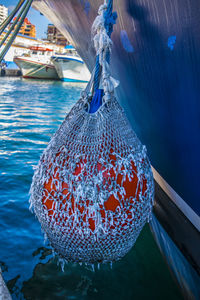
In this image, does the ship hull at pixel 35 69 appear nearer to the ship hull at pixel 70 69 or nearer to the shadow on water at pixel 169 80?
the ship hull at pixel 70 69

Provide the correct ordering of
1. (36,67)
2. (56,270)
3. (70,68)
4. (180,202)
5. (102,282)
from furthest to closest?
(36,67) < (70,68) < (56,270) < (102,282) < (180,202)

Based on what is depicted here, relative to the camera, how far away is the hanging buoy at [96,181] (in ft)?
5.69

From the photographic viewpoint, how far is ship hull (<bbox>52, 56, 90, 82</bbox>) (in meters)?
24.2

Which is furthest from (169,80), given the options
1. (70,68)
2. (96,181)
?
(70,68)

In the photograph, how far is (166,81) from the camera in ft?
6.08

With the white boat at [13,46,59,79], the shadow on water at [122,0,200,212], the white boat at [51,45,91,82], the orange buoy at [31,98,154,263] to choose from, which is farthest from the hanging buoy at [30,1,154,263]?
the white boat at [13,46,59,79]

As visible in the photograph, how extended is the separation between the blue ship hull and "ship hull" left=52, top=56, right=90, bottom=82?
2251 centimetres

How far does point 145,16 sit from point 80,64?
23710mm

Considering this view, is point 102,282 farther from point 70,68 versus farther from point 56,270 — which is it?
point 70,68

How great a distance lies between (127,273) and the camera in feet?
8.41

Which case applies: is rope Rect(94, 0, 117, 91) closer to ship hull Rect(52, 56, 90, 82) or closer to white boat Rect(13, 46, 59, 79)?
ship hull Rect(52, 56, 90, 82)

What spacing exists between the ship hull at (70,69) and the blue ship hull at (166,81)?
22.5 metres

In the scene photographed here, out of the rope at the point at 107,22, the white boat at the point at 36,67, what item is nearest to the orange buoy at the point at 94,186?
the rope at the point at 107,22

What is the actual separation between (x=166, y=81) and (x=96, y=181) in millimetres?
774
